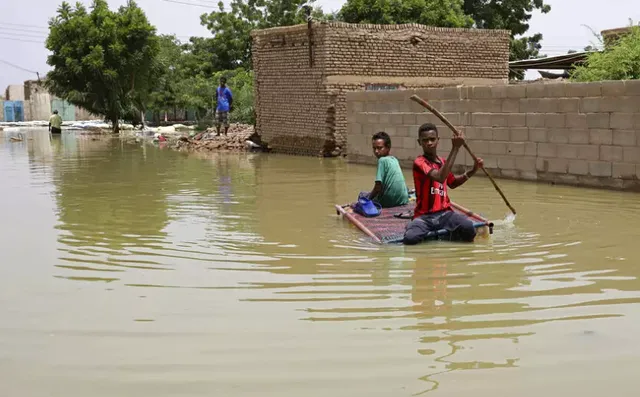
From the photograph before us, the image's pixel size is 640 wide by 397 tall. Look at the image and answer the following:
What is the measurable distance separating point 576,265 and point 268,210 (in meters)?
4.69

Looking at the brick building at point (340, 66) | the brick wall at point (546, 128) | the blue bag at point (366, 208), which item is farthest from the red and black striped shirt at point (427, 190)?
the brick building at point (340, 66)

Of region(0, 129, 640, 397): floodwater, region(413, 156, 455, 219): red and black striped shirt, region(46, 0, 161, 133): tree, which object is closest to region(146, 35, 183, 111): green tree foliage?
region(46, 0, 161, 133): tree

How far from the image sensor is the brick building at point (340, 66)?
67.2 feet

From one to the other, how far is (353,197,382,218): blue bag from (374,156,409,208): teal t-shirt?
0.24 meters

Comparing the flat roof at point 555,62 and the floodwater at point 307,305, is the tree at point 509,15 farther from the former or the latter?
the floodwater at point 307,305

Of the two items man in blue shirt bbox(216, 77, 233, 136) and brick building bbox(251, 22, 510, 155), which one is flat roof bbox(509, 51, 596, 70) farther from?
man in blue shirt bbox(216, 77, 233, 136)

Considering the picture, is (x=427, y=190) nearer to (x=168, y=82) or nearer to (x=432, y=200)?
(x=432, y=200)

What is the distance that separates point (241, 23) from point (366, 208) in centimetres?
4001

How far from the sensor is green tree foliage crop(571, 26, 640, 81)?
48.1ft

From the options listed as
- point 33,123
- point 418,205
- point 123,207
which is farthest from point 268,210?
point 33,123

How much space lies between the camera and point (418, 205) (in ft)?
25.9

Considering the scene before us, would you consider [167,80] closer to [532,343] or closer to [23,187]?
[23,187]

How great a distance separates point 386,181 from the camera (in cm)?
924

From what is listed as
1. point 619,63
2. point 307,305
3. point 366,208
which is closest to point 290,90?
point 619,63
